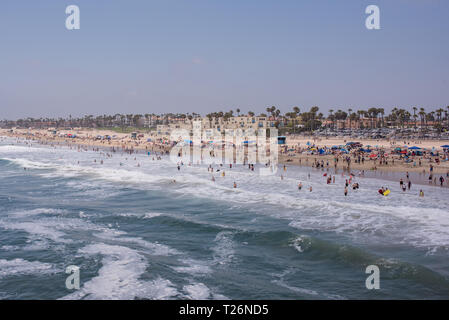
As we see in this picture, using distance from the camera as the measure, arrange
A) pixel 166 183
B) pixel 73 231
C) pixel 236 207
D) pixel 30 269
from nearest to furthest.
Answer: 1. pixel 30 269
2. pixel 73 231
3. pixel 236 207
4. pixel 166 183

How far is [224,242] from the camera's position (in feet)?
59.9

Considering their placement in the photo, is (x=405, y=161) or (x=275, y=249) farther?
(x=405, y=161)

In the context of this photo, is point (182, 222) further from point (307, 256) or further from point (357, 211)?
point (357, 211)

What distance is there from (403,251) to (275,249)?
5.72 metres

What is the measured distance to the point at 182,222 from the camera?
21.9 metres

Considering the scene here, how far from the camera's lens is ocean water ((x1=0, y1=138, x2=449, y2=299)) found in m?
13.2

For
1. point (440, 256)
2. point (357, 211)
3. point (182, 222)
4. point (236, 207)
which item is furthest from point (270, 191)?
point (440, 256)

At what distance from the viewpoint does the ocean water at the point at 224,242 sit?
43.4 feet
